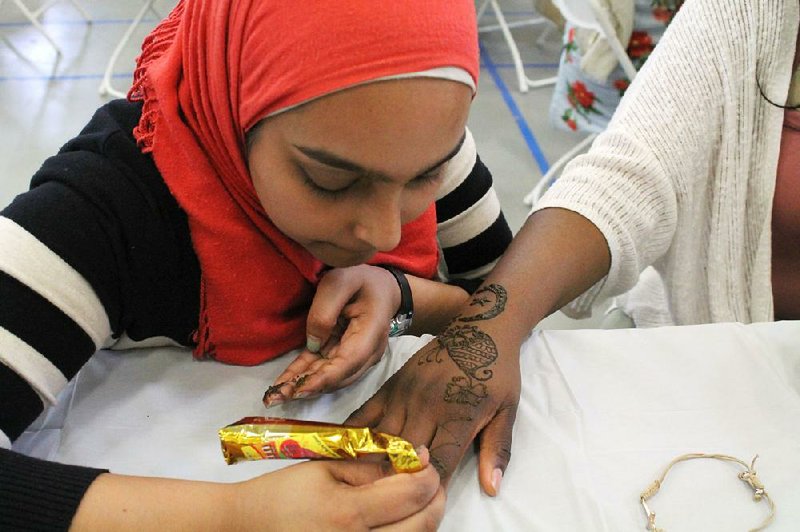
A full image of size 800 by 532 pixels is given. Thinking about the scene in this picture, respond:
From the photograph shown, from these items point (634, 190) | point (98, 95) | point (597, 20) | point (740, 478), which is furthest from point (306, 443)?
point (98, 95)

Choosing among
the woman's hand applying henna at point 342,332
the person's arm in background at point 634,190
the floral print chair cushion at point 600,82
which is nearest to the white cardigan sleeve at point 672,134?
the person's arm in background at point 634,190

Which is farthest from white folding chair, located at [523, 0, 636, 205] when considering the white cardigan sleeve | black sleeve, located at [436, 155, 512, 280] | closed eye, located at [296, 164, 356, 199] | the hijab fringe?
closed eye, located at [296, 164, 356, 199]

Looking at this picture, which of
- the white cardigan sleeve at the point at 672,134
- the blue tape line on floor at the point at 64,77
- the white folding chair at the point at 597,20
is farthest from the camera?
the blue tape line on floor at the point at 64,77

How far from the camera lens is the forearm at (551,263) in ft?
2.59

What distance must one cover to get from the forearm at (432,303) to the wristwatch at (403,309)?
20 mm

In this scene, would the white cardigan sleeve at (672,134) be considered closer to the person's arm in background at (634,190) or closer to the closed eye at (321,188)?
the person's arm in background at (634,190)

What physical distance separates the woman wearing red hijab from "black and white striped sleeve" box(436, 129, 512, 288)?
0.16 m

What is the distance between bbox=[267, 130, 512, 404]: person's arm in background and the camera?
2.21ft

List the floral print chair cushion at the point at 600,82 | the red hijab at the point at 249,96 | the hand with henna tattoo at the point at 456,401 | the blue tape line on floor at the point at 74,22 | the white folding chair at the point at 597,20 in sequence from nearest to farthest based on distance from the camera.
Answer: the red hijab at the point at 249,96 → the hand with henna tattoo at the point at 456,401 → the white folding chair at the point at 597,20 → the floral print chair cushion at the point at 600,82 → the blue tape line on floor at the point at 74,22

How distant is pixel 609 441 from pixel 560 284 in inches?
9.3

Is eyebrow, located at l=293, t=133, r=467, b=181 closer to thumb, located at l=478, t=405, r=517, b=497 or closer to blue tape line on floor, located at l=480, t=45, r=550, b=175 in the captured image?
thumb, located at l=478, t=405, r=517, b=497

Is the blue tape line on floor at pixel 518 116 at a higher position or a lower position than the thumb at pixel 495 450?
lower

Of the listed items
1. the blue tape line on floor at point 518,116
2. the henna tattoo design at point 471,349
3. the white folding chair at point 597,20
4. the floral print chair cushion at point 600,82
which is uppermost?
the henna tattoo design at point 471,349

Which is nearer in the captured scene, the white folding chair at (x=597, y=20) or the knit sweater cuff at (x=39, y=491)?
the knit sweater cuff at (x=39, y=491)
